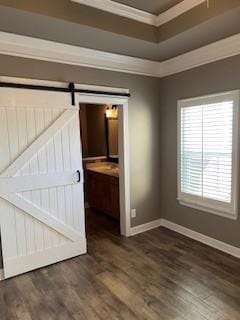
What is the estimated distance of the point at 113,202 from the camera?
A: 4.40 metres

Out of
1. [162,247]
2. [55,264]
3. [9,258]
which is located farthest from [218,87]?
[9,258]

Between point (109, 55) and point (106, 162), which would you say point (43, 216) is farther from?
point (106, 162)

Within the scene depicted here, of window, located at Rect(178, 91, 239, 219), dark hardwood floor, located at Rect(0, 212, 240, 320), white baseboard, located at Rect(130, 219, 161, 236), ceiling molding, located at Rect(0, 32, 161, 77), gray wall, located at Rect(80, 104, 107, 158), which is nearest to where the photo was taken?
dark hardwood floor, located at Rect(0, 212, 240, 320)

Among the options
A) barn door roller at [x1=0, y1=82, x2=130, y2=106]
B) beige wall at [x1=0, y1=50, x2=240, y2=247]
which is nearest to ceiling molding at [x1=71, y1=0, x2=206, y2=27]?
beige wall at [x1=0, y1=50, x2=240, y2=247]

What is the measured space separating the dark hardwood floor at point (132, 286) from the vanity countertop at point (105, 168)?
4.76 feet

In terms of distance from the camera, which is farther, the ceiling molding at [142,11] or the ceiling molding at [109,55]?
the ceiling molding at [109,55]

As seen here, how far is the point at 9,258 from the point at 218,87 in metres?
3.25

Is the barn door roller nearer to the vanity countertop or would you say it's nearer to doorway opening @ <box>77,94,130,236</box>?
doorway opening @ <box>77,94,130,236</box>

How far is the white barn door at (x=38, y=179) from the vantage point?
8.87ft

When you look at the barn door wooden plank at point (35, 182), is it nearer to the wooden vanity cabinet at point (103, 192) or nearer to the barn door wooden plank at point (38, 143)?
the barn door wooden plank at point (38, 143)

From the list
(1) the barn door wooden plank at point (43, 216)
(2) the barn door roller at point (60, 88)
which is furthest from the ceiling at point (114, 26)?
(1) the barn door wooden plank at point (43, 216)

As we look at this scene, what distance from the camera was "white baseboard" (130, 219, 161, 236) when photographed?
3.88 metres

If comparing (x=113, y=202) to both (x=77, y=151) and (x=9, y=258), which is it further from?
(x=9, y=258)

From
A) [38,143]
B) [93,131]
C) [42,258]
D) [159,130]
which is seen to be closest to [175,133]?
[159,130]
